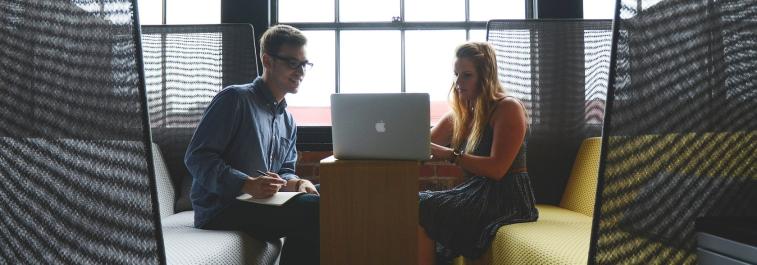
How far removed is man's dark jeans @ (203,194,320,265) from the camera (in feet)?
5.86

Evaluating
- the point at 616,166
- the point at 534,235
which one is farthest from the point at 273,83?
the point at 616,166

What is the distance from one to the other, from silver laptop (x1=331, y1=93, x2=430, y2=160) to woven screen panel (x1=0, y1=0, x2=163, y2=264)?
1.00 metres

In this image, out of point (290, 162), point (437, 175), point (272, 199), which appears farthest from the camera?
point (437, 175)

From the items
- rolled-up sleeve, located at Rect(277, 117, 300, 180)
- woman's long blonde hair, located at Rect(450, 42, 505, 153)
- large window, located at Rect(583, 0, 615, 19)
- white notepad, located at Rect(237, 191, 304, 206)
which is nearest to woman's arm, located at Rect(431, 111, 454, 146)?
woman's long blonde hair, located at Rect(450, 42, 505, 153)

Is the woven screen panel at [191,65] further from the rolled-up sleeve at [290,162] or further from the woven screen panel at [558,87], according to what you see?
the woven screen panel at [558,87]

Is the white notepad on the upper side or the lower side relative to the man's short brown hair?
lower

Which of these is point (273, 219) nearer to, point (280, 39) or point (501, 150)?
point (280, 39)

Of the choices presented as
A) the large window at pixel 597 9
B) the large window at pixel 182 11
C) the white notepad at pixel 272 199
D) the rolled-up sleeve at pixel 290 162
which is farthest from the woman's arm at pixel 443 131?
the large window at pixel 182 11

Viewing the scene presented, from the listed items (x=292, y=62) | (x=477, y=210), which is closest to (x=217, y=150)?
(x=292, y=62)

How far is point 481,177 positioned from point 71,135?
5.01 feet

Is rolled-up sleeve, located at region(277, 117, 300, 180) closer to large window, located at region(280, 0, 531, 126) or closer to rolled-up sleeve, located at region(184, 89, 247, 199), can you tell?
rolled-up sleeve, located at region(184, 89, 247, 199)

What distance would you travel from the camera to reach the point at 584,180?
7.28ft

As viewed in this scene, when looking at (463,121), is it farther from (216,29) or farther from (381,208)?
(216,29)

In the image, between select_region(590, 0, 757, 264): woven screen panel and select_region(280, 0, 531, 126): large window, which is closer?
select_region(590, 0, 757, 264): woven screen panel
